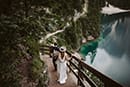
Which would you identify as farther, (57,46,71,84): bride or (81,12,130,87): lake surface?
(81,12,130,87): lake surface

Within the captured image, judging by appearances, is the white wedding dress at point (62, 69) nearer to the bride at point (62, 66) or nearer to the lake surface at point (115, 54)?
the bride at point (62, 66)

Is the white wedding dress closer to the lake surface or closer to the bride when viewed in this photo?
the bride

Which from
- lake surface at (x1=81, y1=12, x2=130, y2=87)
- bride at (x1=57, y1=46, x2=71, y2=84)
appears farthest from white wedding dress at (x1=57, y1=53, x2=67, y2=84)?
lake surface at (x1=81, y1=12, x2=130, y2=87)

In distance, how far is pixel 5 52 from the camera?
24.1ft

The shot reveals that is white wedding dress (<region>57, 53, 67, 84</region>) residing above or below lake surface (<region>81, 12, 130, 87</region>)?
above

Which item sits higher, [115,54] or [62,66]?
[62,66]

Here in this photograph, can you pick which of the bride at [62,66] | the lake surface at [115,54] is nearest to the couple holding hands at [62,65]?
the bride at [62,66]

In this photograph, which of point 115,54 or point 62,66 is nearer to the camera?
point 62,66

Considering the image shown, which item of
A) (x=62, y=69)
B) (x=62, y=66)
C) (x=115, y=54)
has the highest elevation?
(x=62, y=66)

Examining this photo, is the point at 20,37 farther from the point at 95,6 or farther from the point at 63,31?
the point at 95,6

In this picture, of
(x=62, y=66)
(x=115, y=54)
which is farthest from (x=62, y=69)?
(x=115, y=54)

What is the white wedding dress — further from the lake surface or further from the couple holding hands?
the lake surface

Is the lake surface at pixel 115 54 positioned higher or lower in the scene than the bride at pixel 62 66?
lower

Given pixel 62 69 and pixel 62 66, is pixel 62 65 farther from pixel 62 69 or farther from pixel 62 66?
pixel 62 69
